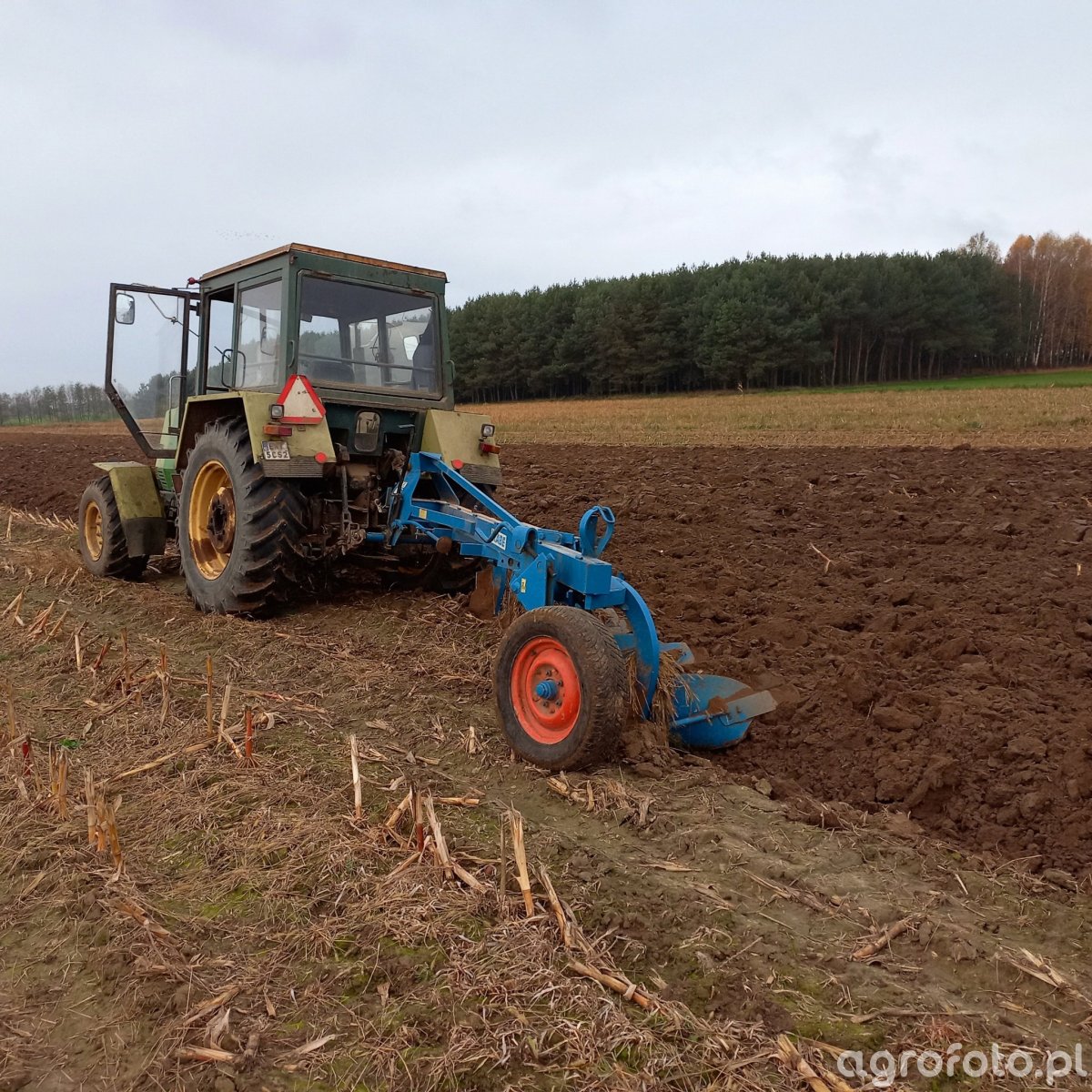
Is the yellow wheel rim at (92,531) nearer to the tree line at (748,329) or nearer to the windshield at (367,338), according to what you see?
the windshield at (367,338)

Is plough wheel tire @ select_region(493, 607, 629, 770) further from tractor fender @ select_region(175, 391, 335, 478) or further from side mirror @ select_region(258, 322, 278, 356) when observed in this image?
side mirror @ select_region(258, 322, 278, 356)

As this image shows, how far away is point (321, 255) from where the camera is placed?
6.20 metres

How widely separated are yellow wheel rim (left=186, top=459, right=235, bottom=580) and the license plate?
2.27 ft

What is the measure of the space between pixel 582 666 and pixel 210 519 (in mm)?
3875

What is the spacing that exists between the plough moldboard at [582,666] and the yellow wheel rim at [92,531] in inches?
187

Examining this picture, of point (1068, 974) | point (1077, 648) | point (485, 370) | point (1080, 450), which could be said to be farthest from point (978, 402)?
point (485, 370)

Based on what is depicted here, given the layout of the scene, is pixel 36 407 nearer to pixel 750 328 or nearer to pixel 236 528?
pixel 750 328

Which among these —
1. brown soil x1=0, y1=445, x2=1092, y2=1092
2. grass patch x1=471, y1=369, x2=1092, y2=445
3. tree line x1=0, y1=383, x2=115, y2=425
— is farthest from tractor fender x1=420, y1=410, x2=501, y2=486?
tree line x1=0, y1=383, x2=115, y2=425

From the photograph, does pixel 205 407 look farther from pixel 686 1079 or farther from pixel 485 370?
pixel 485 370

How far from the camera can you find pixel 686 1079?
2105 mm

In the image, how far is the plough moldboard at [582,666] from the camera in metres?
3.77

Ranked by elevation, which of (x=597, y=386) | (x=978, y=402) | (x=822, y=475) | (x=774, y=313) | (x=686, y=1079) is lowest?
(x=686, y=1079)

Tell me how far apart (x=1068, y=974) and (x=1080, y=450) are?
11033 mm

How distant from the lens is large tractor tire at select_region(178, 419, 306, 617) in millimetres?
6012
